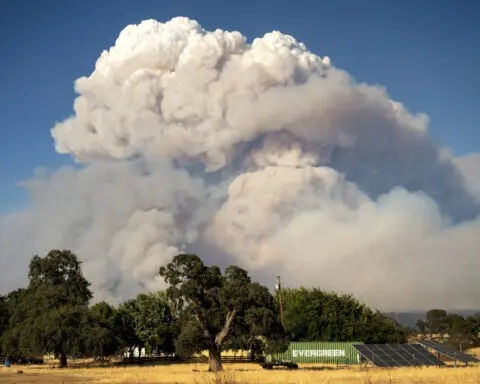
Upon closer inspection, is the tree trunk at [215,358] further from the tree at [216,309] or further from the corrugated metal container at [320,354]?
the corrugated metal container at [320,354]

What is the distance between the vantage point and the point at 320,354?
3022 inches

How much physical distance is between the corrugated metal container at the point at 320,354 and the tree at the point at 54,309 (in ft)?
81.0

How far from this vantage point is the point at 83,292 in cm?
8538

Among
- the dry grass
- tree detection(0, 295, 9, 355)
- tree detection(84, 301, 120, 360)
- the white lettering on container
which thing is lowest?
the dry grass

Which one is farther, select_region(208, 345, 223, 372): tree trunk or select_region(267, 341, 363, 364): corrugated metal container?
select_region(267, 341, 363, 364): corrugated metal container

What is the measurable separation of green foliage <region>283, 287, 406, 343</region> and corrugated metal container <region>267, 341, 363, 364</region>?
44.5 feet

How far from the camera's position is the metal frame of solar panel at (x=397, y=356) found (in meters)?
59.8

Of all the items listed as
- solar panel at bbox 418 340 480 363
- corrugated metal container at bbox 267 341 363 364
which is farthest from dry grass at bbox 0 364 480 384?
corrugated metal container at bbox 267 341 363 364

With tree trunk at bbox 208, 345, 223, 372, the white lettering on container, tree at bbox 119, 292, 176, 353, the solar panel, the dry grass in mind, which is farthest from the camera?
tree at bbox 119, 292, 176, 353

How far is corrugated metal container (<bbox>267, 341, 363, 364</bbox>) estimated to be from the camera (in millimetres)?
75562

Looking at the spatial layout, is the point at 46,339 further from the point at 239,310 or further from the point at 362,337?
the point at 362,337

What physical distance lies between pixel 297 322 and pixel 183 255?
3921 centimetres

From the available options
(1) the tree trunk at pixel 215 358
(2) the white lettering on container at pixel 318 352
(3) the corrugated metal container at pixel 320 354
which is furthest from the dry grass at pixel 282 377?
(2) the white lettering on container at pixel 318 352

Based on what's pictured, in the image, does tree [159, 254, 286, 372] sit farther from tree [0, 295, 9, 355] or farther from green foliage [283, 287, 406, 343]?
tree [0, 295, 9, 355]
